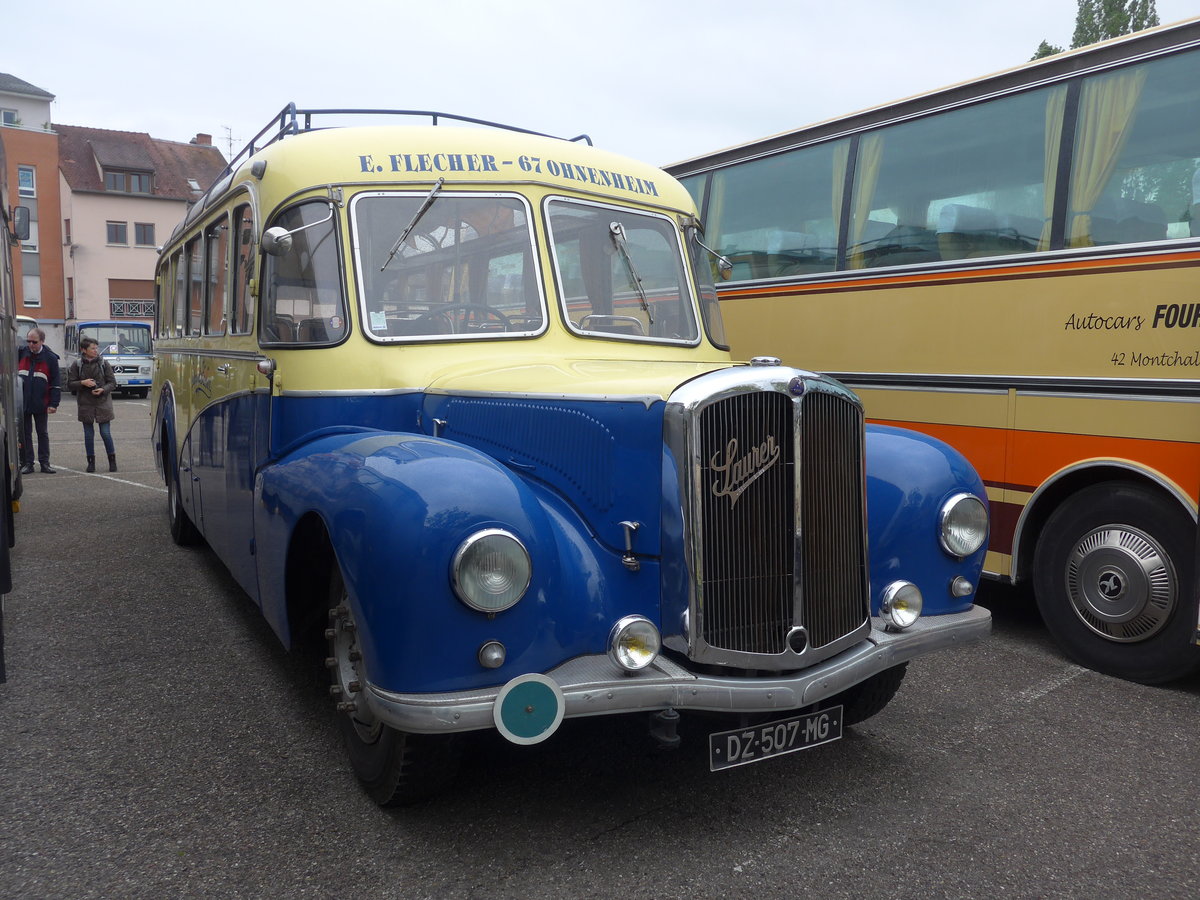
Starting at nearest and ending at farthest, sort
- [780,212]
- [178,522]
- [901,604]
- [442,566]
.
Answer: [442,566] → [901,604] → [780,212] → [178,522]

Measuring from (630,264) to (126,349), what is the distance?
28.8 m

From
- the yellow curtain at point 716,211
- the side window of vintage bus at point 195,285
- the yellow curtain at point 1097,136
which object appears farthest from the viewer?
the yellow curtain at point 716,211

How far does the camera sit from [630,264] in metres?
4.46

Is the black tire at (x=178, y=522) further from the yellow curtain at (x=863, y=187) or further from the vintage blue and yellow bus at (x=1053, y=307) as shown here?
the yellow curtain at (x=863, y=187)

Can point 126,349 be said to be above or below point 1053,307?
above

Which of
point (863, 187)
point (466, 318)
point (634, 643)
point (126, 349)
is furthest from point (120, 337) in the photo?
point (634, 643)

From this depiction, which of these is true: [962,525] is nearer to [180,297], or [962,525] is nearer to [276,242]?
[276,242]

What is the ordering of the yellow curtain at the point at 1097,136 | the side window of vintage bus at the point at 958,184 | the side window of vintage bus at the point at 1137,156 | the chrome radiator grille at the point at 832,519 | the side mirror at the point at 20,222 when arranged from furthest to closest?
the side mirror at the point at 20,222, the side window of vintage bus at the point at 958,184, the yellow curtain at the point at 1097,136, the side window of vintage bus at the point at 1137,156, the chrome radiator grille at the point at 832,519

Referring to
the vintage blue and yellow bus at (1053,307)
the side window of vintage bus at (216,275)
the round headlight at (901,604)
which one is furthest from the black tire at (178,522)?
the round headlight at (901,604)

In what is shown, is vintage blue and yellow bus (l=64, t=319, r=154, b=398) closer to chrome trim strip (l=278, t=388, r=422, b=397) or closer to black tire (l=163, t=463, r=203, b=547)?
black tire (l=163, t=463, r=203, b=547)

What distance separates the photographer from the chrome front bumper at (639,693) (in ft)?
8.92

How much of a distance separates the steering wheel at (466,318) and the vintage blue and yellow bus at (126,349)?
27654 millimetres

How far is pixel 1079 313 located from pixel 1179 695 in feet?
6.25

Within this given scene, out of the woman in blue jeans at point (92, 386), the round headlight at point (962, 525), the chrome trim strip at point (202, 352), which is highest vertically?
the chrome trim strip at point (202, 352)
